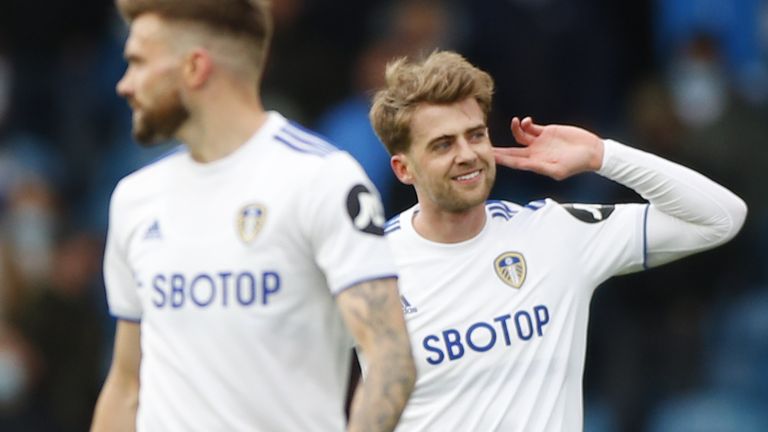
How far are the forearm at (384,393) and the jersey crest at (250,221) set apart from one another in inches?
19.3

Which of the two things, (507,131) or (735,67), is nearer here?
(507,131)

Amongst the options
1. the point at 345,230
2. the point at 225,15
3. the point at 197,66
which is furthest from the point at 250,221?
the point at 225,15

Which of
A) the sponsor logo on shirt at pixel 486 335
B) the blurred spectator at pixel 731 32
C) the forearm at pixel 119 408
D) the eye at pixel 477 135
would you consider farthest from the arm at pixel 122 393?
the blurred spectator at pixel 731 32

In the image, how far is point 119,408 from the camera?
565 cm

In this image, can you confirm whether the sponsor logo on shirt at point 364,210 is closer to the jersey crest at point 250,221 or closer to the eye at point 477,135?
the jersey crest at point 250,221

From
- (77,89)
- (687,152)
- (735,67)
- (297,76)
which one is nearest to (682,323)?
(687,152)

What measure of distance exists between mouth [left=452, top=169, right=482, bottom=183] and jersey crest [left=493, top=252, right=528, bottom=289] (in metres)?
0.32

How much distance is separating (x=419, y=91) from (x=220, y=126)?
4.63 feet

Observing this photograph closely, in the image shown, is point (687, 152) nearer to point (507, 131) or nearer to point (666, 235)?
point (507, 131)

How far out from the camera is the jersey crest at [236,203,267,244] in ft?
16.4

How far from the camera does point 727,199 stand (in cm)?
659

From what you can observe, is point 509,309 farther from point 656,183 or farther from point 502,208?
point 656,183

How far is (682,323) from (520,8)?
2.43 m

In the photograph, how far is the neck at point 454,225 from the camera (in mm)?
6469
